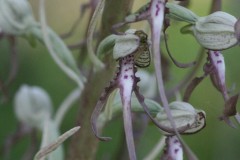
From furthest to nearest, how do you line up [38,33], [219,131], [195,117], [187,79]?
[219,131] < [187,79] < [38,33] < [195,117]

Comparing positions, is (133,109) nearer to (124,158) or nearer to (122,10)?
(122,10)

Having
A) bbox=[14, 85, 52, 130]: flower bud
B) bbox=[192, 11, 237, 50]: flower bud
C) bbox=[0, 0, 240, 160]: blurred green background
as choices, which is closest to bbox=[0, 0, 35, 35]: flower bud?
bbox=[14, 85, 52, 130]: flower bud

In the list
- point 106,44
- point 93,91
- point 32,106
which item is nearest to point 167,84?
point 32,106

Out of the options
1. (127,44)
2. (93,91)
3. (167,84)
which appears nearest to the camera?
(127,44)

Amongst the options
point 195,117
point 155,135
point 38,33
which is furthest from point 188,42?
point 195,117

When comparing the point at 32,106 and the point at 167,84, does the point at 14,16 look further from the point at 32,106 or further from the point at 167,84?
the point at 167,84

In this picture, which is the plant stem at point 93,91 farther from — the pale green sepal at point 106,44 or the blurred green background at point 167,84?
the blurred green background at point 167,84

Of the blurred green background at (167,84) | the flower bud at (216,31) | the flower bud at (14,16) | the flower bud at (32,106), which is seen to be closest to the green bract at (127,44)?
the flower bud at (216,31)
